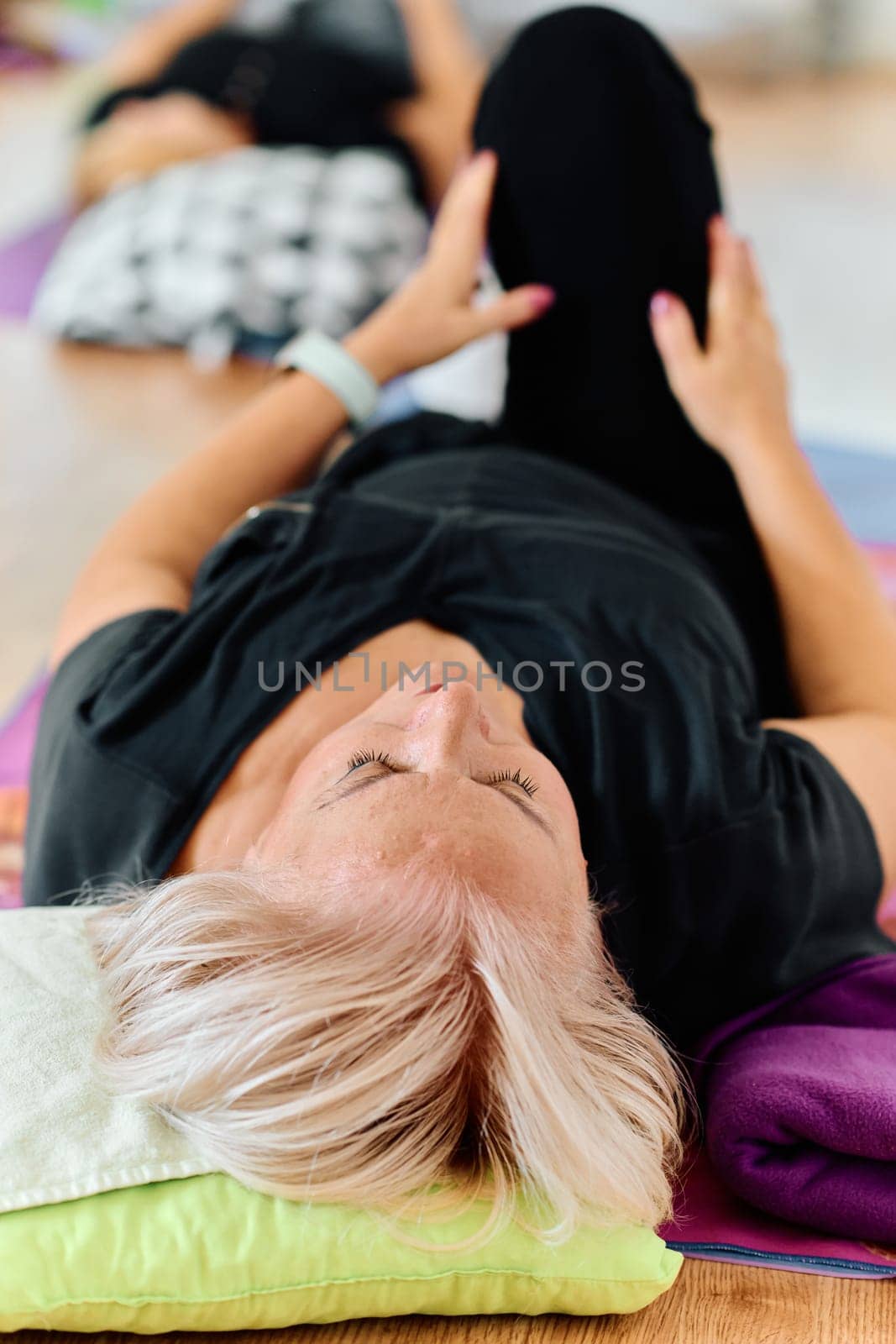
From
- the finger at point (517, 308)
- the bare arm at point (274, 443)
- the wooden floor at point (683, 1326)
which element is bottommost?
the wooden floor at point (683, 1326)

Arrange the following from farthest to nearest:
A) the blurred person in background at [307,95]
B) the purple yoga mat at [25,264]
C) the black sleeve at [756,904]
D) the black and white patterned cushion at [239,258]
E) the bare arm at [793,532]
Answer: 1. the blurred person in background at [307,95]
2. the purple yoga mat at [25,264]
3. the black and white patterned cushion at [239,258]
4. the bare arm at [793,532]
5. the black sleeve at [756,904]

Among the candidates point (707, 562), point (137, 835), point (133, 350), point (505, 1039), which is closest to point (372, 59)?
point (133, 350)

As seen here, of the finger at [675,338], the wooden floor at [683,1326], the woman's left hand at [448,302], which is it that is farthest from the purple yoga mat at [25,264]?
the wooden floor at [683,1326]

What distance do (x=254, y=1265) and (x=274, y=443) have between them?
36.4 inches

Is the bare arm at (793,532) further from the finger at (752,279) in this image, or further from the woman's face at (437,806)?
the woman's face at (437,806)

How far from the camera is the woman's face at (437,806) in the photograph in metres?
0.76

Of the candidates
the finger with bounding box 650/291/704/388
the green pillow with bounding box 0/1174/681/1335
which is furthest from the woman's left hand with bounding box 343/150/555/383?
the green pillow with bounding box 0/1174/681/1335

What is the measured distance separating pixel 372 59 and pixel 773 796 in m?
2.61

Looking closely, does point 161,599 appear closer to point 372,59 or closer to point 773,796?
point 773,796

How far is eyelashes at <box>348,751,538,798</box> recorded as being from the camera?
0.82 meters

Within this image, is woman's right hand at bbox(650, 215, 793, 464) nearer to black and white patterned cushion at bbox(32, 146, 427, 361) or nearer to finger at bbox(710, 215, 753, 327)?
finger at bbox(710, 215, 753, 327)

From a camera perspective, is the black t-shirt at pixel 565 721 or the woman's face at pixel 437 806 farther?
the black t-shirt at pixel 565 721

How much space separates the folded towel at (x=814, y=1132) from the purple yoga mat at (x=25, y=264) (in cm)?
246

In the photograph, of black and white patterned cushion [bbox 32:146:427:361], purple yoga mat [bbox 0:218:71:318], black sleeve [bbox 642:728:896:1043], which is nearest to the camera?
black sleeve [bbox 642:728:896:1043]
